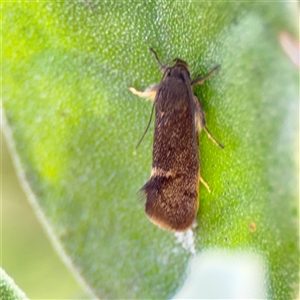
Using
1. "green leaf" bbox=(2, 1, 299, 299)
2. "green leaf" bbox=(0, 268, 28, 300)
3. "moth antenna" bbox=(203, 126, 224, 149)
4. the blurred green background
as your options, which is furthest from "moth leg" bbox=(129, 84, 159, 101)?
"green leaf" bbox=(0, 268, 28, 300)

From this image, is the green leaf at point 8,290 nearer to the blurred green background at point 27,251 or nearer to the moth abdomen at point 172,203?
the blurred green background at point 27,251

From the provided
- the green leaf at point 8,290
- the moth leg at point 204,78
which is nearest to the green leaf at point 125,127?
the moth leg at point 204,78

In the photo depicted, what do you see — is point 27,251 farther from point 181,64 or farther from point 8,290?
point 181,64

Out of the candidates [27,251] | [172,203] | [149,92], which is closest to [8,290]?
[27,251]

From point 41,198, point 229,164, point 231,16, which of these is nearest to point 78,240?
point 41,198

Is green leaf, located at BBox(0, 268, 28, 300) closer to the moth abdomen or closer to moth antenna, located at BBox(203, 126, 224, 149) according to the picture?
the moth abdomen

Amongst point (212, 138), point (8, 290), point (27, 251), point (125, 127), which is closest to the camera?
point (212, 138)
